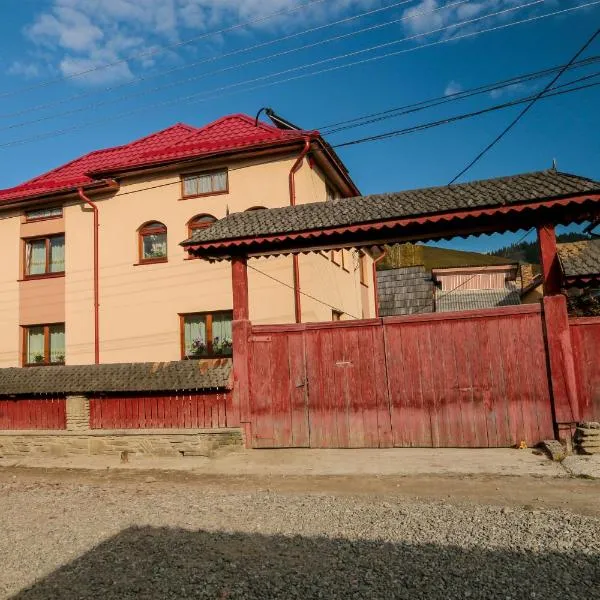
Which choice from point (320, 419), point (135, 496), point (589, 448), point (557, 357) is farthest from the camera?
point (320, 419)

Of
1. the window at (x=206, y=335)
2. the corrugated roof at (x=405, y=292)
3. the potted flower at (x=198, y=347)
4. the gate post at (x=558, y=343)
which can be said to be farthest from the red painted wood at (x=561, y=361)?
the corrugated roof at (x=405, y=292)

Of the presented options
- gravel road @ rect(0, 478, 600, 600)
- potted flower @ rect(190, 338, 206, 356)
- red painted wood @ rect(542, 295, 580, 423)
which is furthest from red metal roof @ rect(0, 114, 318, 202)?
gravel road @ rect(0, 478, 600, 600)

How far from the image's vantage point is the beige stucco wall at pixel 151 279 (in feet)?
43.4

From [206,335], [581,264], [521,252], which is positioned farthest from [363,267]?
[521,252]

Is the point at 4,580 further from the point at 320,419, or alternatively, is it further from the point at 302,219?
the point at 302,219

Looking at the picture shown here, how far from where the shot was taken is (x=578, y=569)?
352 centimetres

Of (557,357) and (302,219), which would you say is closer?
(557,357)

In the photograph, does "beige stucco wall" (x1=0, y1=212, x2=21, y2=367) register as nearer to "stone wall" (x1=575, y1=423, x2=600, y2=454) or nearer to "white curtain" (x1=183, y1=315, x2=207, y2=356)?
"white curtain" (x1=183, y1=315, x2=207, y2=356)

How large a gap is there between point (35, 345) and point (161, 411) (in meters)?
8.95

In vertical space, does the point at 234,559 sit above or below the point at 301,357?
below

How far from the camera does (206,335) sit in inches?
542

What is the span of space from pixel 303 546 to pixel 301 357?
4.52 m

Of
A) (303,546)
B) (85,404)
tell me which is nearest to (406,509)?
(303,546)

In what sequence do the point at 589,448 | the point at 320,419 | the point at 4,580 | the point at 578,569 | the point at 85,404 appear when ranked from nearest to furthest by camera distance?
the point at 578,569
the point at 4,580
the point at 589,448
the point at 320,419
the point at 85,404
